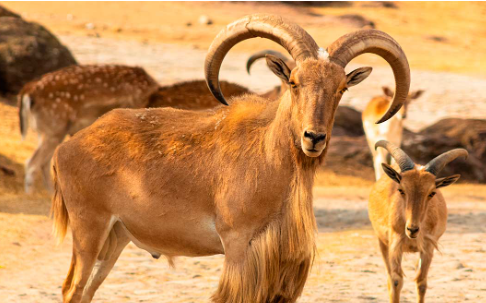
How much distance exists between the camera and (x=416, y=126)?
21922mm

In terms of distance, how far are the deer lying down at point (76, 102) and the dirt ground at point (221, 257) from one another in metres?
0.77

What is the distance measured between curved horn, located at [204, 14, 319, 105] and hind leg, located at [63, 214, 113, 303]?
1.33m

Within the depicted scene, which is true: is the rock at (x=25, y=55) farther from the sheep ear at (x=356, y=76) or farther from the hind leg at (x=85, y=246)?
the sheep ear at (x=356, y=76)

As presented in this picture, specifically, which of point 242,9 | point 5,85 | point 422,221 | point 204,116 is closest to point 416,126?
point 5,85

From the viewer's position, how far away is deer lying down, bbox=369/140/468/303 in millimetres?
7715

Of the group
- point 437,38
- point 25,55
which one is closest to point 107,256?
point 25,55

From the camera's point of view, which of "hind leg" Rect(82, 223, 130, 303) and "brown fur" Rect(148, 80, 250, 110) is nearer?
"hind leg" Rect(82, 223, 130, 303)

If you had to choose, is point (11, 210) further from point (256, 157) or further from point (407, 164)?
point (256, 157)

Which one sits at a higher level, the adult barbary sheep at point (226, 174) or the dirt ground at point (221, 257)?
the adult barbary sheep at point (226, 174)

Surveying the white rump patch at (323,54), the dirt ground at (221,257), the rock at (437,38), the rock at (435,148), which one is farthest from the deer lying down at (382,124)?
the rock at (437,38)

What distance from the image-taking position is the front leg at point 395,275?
7.74m

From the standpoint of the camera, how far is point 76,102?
1297cm

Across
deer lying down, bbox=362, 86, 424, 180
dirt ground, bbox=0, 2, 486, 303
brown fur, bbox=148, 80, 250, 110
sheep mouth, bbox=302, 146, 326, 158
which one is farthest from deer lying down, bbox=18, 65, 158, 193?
sheep mouth, bbox=302, 146, 326, 158

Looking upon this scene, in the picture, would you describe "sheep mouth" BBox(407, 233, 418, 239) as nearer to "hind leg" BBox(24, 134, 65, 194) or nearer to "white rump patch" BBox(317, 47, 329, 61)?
"white rump patch" BBox(317, 47, 329, 61)
